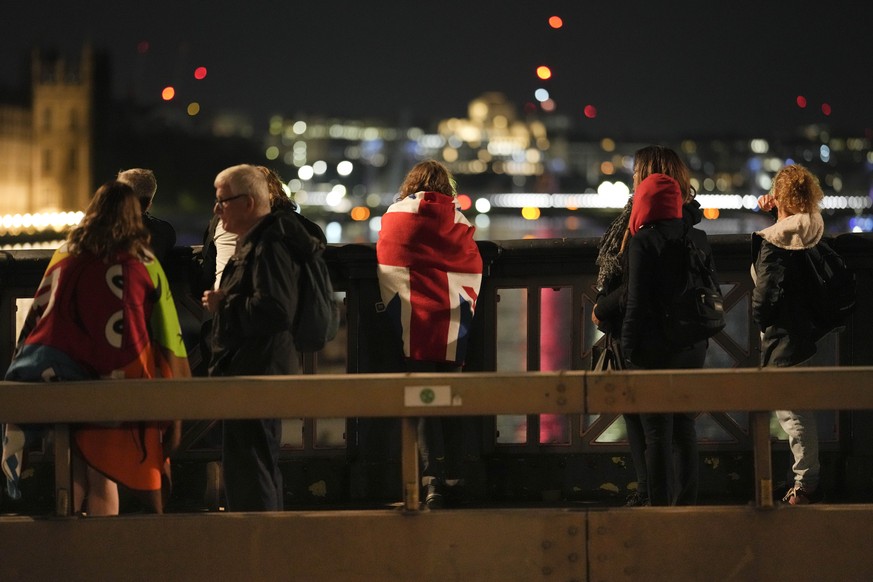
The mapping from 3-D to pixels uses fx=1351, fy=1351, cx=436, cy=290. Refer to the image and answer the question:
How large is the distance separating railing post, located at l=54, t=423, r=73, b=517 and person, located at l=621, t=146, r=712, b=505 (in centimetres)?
257

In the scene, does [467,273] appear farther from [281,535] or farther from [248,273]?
[281,535]

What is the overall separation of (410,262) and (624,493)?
180 centimetres

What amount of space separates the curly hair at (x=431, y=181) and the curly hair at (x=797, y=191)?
1664 millimetres

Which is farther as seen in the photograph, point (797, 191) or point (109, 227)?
point (797, 191)

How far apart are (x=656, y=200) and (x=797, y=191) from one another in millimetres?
1020

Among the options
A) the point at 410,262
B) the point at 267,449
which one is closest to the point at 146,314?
the point at 267,449

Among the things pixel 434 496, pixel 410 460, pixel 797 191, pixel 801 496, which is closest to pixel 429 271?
pixel 434 496

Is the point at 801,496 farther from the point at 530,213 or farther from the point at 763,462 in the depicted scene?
the point at 530,213

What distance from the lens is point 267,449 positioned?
5.75m

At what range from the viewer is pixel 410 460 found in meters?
5.08

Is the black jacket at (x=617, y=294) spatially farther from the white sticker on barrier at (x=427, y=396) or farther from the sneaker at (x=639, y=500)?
the white sticker on barrier at (x=427, y=396)

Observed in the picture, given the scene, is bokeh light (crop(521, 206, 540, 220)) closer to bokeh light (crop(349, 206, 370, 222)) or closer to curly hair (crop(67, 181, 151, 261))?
bokeh light (crop(349, 206, 370, 222))

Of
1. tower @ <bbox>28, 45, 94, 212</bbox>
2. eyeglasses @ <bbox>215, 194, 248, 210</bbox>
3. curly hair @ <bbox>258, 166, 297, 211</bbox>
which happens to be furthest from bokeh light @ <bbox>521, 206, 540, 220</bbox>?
eyeglasses @ <bbox>215, 194, 248, 210</bbox>

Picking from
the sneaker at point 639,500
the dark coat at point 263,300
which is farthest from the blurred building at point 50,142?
the dark coat at point 263,300
